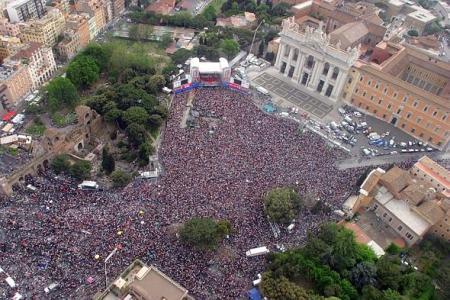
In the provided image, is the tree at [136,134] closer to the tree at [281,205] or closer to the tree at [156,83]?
the tree at [156,83]

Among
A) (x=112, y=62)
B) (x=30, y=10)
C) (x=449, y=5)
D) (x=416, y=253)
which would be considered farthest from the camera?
(x=449, y=5)

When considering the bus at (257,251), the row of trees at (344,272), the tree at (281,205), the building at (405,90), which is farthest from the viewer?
the building at (405,90)

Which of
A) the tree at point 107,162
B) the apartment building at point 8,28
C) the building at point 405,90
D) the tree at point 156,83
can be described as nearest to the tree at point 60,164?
the tree at point 107,162

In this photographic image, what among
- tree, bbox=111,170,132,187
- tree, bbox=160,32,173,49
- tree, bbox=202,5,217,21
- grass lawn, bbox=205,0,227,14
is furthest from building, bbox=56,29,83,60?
tree, bbox=111,170,132,187

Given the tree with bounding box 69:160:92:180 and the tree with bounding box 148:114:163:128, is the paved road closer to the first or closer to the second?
the tree with bounding box 148:114:163:128

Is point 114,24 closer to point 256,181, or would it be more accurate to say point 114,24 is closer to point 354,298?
point 256,181

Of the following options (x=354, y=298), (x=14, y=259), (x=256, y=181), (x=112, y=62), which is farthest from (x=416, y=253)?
(x=112, y=62)

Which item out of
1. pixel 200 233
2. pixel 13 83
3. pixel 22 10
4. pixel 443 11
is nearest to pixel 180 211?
pixel 200 233
